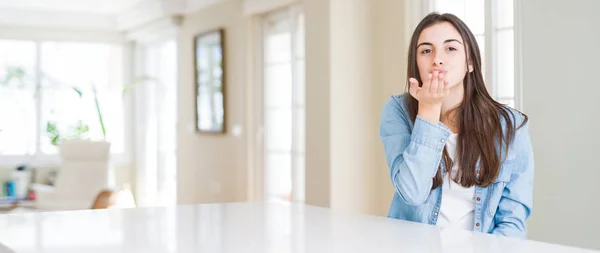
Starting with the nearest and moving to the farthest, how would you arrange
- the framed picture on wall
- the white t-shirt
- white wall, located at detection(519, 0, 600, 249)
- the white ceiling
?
the white t-shirt → white wall, located at detection(519, 0, 600, 249) → the framed picture on wall → the white ceiling

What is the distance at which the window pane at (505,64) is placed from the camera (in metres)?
3.86

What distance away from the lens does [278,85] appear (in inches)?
237

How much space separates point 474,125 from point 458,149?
0.24ft

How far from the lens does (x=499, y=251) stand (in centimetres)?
123

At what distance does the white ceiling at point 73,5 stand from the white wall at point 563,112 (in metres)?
5.51

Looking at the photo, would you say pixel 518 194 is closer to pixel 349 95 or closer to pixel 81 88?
pixel 349 95

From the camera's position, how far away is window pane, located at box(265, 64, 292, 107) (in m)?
5.84

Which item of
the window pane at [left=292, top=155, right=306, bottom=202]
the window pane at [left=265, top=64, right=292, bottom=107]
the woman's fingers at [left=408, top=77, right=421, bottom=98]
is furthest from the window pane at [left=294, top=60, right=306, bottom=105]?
the woman's fingers at [left=408, top=77, right=421, bottom=98]

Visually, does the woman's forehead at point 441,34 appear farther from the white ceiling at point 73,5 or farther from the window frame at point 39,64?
the window frame at point 39,64

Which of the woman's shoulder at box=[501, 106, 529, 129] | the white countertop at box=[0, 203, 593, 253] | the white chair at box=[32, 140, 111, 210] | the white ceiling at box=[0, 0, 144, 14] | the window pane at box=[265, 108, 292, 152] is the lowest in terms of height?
the white chair at box=[32, 140, 111, 210]

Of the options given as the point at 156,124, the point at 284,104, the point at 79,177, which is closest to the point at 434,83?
the point at 284,104

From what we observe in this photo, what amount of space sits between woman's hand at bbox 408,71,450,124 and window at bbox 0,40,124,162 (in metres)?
7.57

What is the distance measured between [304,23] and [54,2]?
4.28m

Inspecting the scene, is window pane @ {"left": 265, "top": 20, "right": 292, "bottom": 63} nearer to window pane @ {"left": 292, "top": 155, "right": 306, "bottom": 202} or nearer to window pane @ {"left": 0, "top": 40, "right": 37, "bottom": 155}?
window pane @ {"left": 292, "top": 155, "right": 306, "bottom": 202}
